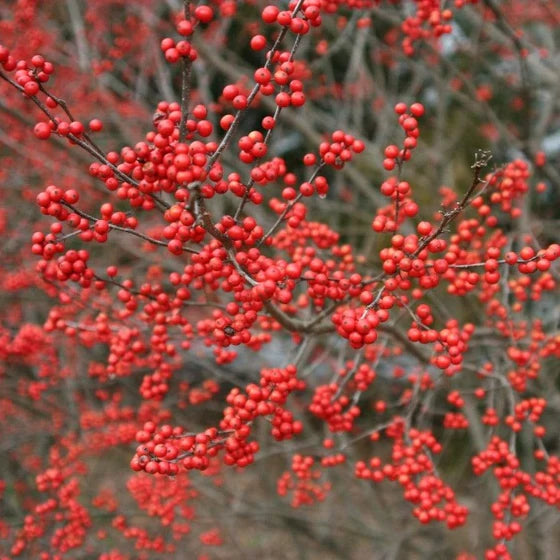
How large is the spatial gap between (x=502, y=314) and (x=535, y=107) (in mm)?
7624

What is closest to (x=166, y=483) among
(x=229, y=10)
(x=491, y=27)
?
(x=229, y=10)

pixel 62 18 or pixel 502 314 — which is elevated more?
pixel 62 18

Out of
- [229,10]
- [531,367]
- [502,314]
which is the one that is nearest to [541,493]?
[531,367]

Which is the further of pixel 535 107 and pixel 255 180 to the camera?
pixel 535 107

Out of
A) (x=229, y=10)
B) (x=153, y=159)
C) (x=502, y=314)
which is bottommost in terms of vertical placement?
(x=153, y=159)

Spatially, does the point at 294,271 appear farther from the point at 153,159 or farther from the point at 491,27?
the point at 491,27

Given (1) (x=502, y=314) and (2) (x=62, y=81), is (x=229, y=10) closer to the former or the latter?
(2) (x=62, y=81)

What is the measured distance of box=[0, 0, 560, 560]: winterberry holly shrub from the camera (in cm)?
206

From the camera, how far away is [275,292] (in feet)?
7.25

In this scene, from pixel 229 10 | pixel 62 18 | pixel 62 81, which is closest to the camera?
pixel 229 10

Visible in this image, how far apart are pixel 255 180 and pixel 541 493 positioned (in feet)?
7.86

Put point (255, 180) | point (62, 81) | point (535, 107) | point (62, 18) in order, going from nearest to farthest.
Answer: point (255, 180), point (62, 81), point (62, 18), point (535, 107)

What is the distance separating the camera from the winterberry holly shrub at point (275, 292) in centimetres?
206

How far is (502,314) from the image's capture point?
139 inches
